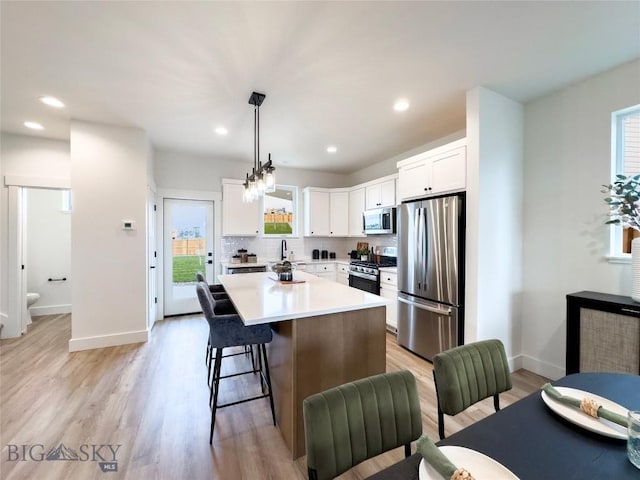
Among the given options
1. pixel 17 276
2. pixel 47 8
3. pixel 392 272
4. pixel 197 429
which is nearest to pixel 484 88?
pixel 392 272

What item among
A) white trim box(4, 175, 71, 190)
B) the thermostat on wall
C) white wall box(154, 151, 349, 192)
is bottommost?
the thermostat on wall

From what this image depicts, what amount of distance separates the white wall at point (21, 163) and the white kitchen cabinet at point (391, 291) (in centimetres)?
488

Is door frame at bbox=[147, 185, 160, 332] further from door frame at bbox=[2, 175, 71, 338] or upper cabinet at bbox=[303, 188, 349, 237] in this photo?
upper cabinet at bbox=[303, 188, 349, 237]

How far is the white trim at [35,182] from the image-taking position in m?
3.81

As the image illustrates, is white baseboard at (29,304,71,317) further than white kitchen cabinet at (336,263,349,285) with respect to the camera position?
No

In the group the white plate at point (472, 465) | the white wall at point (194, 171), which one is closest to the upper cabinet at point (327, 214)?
the white wall at point (194, 171)

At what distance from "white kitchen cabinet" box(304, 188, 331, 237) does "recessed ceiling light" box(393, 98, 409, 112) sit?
268cm

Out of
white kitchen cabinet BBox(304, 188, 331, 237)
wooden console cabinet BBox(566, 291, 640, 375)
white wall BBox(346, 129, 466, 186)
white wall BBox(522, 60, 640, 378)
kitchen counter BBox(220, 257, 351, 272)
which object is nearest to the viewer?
wooden console cabinet BBox(566, 291, 640, 375)

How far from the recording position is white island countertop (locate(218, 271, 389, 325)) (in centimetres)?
177

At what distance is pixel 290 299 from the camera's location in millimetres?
2174

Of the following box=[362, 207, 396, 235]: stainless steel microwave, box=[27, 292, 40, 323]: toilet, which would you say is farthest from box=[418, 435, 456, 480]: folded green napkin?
box=[27, 292, 40, 323]: toilet

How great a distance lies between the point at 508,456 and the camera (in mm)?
818

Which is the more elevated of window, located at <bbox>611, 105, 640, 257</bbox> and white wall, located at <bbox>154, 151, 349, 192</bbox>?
white wall, located at <bbox>154, 151, 349, 192</bbox>

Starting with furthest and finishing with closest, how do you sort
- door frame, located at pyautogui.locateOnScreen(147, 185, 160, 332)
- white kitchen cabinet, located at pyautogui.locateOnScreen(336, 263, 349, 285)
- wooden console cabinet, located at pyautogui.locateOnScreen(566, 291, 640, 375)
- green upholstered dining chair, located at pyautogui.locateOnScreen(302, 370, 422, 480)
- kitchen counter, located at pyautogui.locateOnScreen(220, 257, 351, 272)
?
white kitchen cabinet, located at pyautogui.locateOnScreen(336, 263, 349, 285) → kitchen counter, located at pyautogui.locateOnScreen(220, 257, 351, 272) → door frame, located at pyautogui.locateOnScreen(147, 185, 160, 332) → wooden console cabinet, located at pyautogui.locateOnScreen(566, 291, 640, 375) → green upholstered dining chair, located at pyautogui.locateOnScreen(302, 370, 422, 480)
